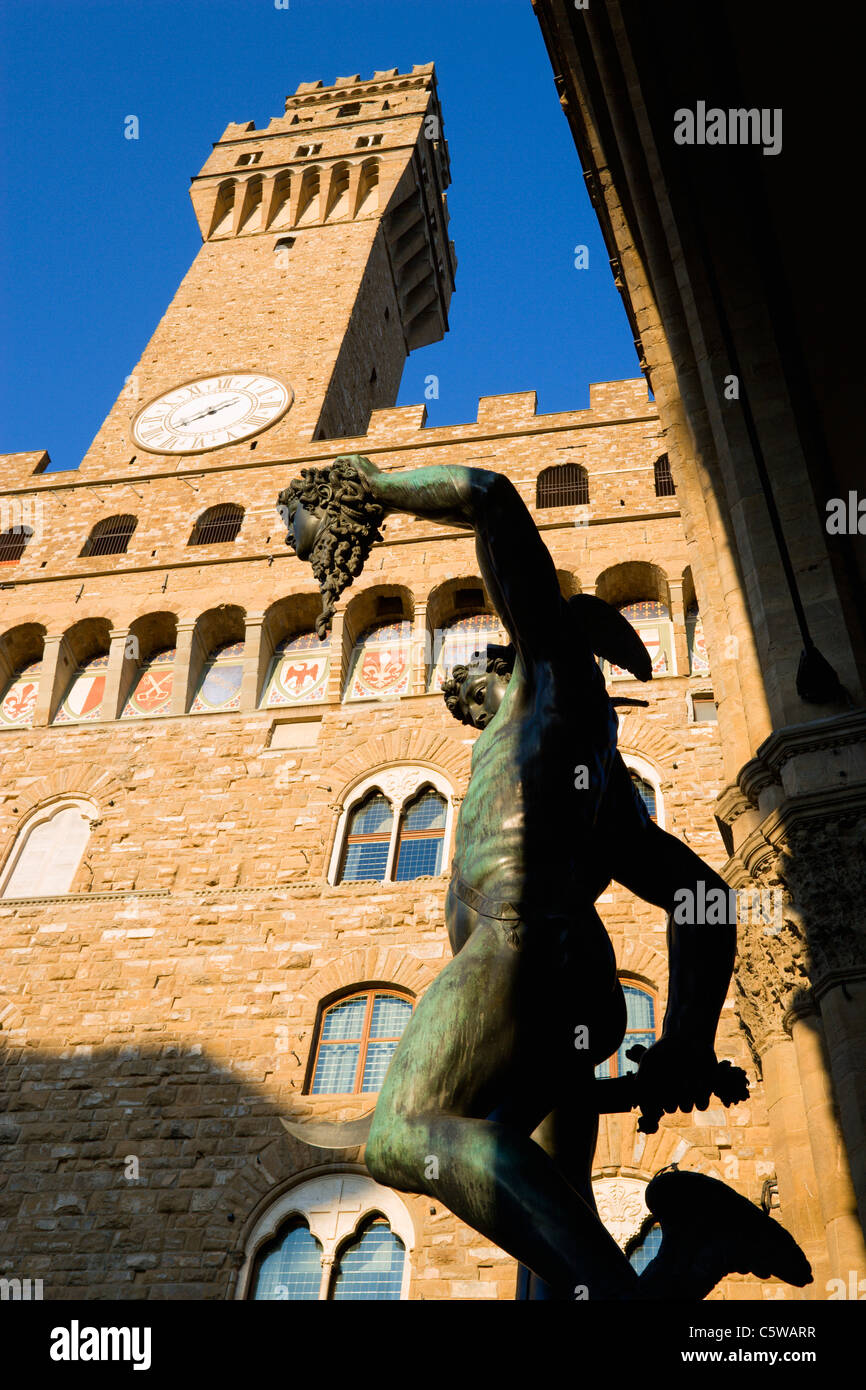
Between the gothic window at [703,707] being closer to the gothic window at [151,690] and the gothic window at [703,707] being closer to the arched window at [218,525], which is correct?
the gothic window at [151,690]

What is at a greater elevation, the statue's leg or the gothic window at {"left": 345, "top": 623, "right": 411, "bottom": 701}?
the gothic window at {"left": 345, "top": 623, "right": 411, "bottom": 701}

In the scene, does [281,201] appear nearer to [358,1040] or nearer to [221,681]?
[221,681]

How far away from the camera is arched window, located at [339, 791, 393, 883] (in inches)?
499

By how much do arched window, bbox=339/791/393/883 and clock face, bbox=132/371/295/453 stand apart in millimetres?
7796

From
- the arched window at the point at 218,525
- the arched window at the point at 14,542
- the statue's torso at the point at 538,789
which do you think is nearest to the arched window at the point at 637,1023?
the statue's torso at the point at 538,789

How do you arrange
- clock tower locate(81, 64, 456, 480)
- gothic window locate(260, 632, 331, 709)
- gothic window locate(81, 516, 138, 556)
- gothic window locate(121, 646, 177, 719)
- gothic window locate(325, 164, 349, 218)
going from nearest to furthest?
gothic window locate(260, 632, 331, 709)
gothic window locate(121, 646, 177, 719)
gothic window locate(81, 516, 138, 556)
clock tower locate(81, 64, 456, 480)
gothic window locate(325, 164, 349, 218)

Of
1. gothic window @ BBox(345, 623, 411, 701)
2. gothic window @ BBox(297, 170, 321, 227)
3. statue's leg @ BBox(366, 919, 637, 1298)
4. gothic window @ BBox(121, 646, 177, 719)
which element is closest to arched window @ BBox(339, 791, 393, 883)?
gothic window @ BBox(345, 623, 411, 701)

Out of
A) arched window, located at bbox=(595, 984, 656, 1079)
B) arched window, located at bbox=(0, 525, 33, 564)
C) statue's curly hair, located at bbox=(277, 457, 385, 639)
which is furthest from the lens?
arched window, located at bbox=(0, 525, 33, 564)

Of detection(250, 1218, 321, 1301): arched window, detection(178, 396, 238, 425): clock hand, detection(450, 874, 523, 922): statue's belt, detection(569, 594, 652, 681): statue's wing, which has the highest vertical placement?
detection(178, 396, 238, 425): clock hand

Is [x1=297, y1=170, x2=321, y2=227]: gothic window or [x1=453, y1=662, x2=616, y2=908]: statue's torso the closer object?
[x1=453, y1=662, x2=616, y2=908]: statue's torso

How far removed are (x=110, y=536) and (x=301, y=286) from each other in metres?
7.38

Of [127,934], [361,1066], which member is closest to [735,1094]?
[361,1066]

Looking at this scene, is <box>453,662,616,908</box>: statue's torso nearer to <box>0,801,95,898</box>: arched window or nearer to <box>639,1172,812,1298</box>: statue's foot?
<box>639,1172,812,1298</box>: statue's foot

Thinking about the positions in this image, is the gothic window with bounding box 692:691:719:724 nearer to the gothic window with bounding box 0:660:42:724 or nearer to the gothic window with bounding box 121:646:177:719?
the gothic window with bounding box 121:646:177:719
